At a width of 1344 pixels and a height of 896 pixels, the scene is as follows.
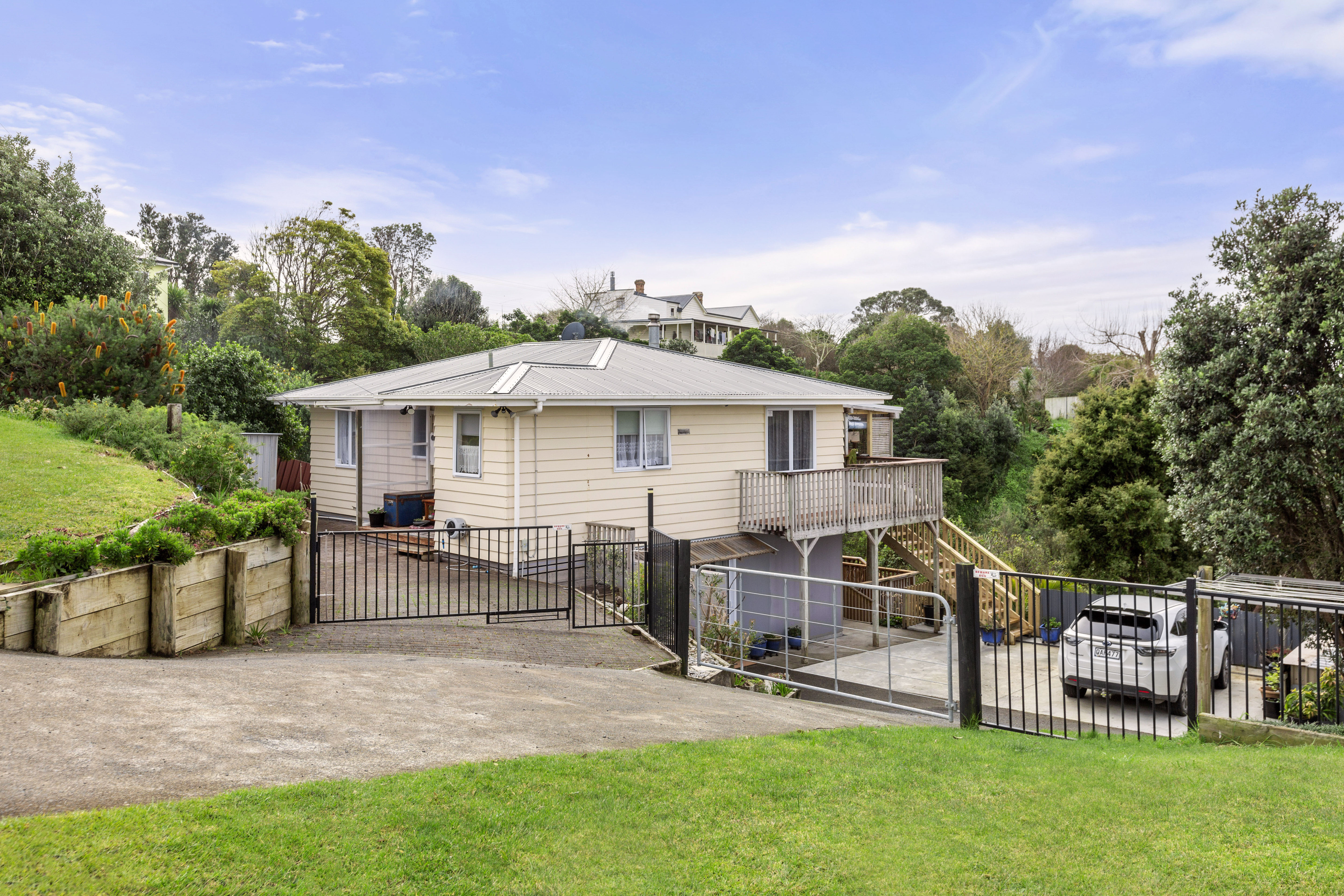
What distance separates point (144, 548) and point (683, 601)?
17.6ft

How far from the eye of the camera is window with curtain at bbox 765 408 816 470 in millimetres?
Answer: 18453

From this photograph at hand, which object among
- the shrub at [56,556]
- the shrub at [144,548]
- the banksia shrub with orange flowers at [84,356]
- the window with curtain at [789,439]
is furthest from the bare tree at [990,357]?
the shrub at [56,556]

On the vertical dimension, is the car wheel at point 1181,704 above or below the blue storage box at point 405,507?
below

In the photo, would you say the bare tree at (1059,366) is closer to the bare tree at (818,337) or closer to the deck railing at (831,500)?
the bare tree at (818,337)

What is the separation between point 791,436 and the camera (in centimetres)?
1877

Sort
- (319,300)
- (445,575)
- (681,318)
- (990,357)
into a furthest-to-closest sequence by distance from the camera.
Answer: (681,318) → (990,357) → (319,300) → (445,575)

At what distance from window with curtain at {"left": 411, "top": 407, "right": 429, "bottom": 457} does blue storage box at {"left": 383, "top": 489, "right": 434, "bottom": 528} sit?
2.81 feet

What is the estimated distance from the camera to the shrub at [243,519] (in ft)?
25.5

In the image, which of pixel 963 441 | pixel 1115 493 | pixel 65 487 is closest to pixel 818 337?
pixel 963 441

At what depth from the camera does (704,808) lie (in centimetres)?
444

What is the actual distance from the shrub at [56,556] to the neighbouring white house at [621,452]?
7.18m

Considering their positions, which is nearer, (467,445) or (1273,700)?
(1273,700)

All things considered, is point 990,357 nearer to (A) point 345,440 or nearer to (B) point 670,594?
(A) point 345,440

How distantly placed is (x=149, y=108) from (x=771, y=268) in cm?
3302
